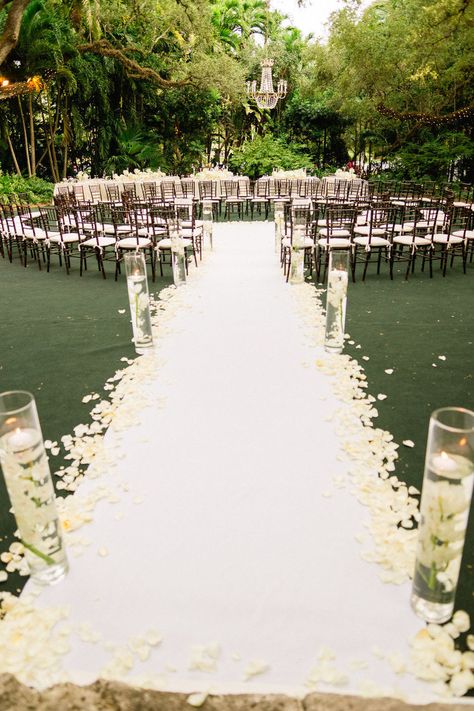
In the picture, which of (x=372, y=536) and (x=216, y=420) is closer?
(x=372, y=536)

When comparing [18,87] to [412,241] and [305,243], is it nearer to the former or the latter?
[305,243]

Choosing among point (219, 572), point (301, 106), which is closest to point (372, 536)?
point (219, 572)

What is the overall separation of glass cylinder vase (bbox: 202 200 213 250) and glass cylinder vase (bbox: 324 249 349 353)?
4.65 m

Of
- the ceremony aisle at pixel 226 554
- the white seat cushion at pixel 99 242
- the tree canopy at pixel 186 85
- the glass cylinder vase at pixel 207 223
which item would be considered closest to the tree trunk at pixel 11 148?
the tree canopy at pixel 186 85

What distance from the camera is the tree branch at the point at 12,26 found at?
11352 mm

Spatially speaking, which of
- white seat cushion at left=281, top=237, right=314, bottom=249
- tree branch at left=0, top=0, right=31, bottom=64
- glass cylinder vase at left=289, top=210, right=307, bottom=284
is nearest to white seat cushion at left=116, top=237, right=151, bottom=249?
white seat cushion at left=281, top=237, right=314, bottom=249

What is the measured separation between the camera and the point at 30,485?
1916 millimetres

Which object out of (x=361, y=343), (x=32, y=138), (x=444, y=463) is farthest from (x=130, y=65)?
(x=444, y=463)

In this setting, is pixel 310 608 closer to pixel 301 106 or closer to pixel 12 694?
pixel 12 694

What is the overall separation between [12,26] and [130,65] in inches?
229

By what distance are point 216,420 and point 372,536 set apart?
1337mm

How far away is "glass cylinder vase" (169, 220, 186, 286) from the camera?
6.11 metres

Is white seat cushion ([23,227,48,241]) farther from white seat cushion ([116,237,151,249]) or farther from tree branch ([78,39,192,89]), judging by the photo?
tree branch ([78,39,192,89])

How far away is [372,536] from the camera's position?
2252mm
